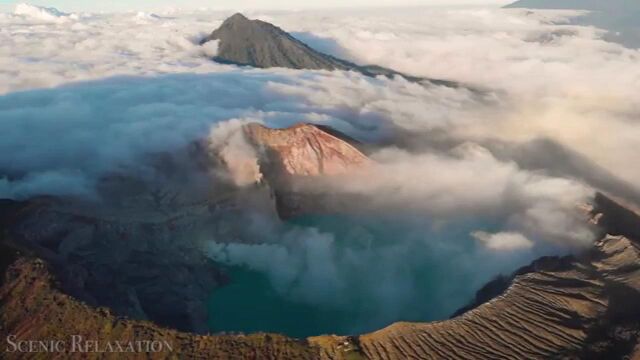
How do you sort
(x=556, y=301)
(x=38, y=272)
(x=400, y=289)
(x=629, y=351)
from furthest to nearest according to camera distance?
(x=400, y=289) < (x=556, y=301) < (x=38, y=272) < (x=629, y=351)

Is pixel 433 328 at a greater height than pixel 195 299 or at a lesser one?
greater

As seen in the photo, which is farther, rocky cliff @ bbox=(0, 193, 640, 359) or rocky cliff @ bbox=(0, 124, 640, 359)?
rocky cliff @ bbox=(0, 124, 640, 359)

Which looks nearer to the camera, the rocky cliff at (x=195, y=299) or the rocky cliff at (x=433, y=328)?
the rocky cliff at (x=433, y=328)

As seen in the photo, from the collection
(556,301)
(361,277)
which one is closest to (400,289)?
(361,277)

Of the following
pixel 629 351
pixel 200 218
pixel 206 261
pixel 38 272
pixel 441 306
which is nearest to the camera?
pixel 629 351

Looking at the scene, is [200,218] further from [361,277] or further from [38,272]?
[38,272]

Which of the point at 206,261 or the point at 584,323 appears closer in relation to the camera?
the point at 584,323

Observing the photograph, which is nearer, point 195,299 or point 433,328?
point 433,328

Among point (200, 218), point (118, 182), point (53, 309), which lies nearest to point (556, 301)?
point (53, 309)

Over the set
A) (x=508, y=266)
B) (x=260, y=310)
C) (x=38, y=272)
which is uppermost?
(x=38, y=272)

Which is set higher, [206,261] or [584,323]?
[584,323]
